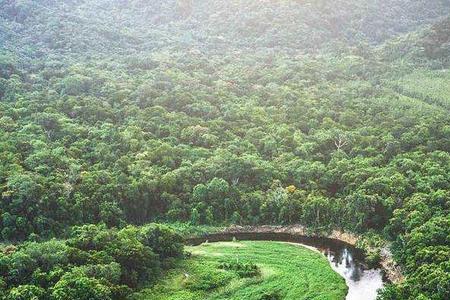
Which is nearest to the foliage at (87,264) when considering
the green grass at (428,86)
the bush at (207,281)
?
the bush at (207,281)

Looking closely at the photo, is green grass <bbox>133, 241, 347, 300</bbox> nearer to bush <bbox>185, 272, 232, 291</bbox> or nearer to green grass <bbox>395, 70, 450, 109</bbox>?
bush <bbox>185, 272, 232, 291</bbox>

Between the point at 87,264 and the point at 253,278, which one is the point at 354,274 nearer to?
the point at 253,278

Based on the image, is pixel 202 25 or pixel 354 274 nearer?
pixel 354 274

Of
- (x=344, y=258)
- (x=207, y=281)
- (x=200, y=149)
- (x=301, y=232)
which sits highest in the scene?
(x=200, y=149)

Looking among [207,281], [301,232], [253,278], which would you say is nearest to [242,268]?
[253,278]

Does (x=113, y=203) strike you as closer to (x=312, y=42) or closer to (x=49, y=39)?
(x=49, y=39)

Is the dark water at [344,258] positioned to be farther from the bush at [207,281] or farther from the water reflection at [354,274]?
the bush at [207,281]

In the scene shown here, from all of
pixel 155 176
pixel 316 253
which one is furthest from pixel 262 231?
pixel 155 176

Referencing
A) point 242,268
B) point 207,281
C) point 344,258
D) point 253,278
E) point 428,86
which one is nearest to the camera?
point 207,281
